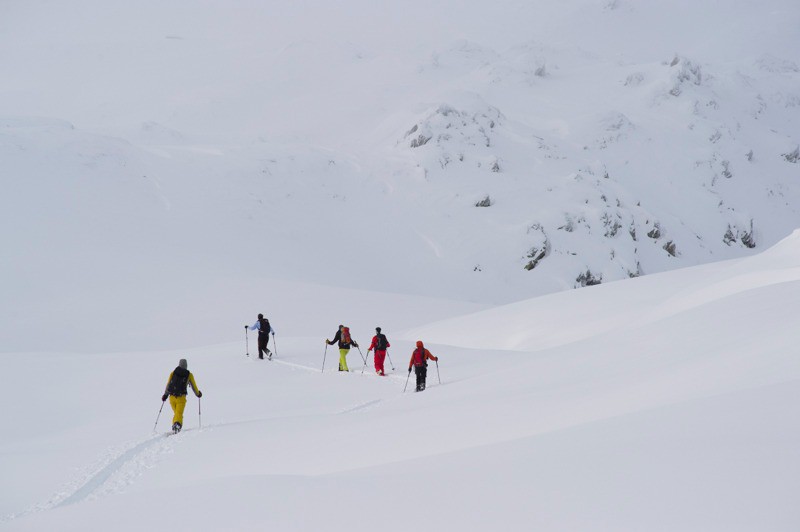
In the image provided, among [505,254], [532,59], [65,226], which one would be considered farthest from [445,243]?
[532,59]

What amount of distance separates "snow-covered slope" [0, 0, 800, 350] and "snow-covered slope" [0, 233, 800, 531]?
55.9ft

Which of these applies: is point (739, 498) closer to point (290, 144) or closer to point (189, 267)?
point (189, 267)

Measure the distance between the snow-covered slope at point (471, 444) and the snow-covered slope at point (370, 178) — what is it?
1703 cm

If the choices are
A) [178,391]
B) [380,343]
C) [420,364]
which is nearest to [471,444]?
[178,391]

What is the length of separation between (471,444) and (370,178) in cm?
5347

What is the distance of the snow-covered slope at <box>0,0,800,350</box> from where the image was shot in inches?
1526

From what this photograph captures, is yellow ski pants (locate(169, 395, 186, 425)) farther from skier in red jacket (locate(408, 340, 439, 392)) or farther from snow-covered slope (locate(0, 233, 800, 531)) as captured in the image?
skier in red jacket (locate(408, 340, 439, 392))

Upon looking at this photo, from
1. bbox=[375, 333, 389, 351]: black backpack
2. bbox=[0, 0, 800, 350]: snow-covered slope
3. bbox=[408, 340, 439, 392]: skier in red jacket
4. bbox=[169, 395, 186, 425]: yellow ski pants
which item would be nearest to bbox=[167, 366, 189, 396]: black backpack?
bbox=[169, 395, 186, 425]: yellow ski pants

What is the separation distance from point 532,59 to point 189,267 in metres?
63.6

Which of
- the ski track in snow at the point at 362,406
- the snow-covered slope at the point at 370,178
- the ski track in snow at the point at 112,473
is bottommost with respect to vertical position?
the ski track in snow at the point at 112,473

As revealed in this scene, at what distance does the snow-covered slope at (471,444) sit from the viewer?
4.94m

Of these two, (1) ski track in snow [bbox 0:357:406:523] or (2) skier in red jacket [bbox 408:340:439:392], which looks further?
(2) skier in red jacket [bbox 408:340:439:392]

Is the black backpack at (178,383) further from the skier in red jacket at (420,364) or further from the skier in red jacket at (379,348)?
the skier in red jacket at (379,348)

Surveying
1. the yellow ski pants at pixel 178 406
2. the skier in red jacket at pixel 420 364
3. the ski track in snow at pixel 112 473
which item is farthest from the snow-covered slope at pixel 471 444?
the skier in red jacket at pixel 420 364
